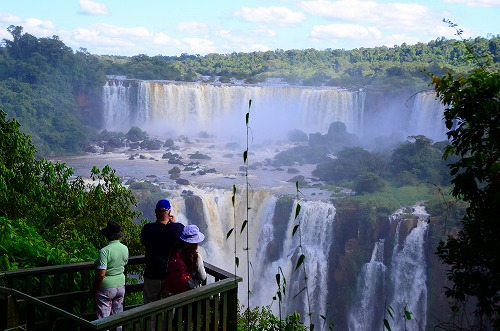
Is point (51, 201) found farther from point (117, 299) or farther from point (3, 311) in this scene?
point (3, 311)

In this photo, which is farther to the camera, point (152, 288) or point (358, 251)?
point (358, 251)

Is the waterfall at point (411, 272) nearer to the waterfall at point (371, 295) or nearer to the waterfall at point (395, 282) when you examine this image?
the waterfall at point (395, 282)

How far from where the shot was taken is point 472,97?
452 cm

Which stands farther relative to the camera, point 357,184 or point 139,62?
point 139,62

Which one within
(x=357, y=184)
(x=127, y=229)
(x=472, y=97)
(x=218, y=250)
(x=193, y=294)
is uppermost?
(x=472, y=97)

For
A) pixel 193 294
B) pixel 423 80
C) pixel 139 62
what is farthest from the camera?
pixel 139 62

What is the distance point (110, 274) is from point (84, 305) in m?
0.35

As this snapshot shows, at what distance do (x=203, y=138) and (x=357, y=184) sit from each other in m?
17.7

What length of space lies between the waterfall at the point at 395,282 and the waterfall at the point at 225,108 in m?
18.7

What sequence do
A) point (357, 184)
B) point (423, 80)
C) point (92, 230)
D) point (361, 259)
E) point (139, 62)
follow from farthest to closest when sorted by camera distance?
point (139, 62) → point (423, 80) → point (357, 184) → point (361, 259) → point (92, 230)

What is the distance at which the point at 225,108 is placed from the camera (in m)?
46.5

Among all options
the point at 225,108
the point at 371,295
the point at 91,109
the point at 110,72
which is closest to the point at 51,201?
the point at 371,295

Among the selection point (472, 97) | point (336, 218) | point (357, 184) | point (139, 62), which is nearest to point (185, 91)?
point (139, 62)

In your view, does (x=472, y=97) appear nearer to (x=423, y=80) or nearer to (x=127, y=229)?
(x=127, y=229)
